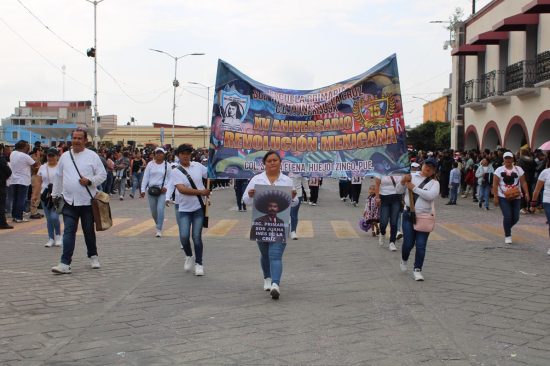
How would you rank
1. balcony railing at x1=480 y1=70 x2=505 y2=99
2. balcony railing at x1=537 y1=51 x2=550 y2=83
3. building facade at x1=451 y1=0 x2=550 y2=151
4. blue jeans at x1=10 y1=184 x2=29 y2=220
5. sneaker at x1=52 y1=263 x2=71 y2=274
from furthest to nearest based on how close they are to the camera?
balcony railing at x1=480 y1=70 x2=505 y2=99 → building facade at x1=451 y1=0 x2=550 y2=151 → balcony railing at x1=537 y1=51 x2=550 y2=83 → blue jeans at x1=10 y1=184 x2=29 y2=220 → sneaker at x1=52 y1=263 x2=71 y2=274

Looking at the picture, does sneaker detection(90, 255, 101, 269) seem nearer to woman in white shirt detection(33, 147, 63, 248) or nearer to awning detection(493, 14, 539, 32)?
woman in white shirt detection(33, 147, 63, 248)

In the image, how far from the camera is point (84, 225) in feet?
29.5

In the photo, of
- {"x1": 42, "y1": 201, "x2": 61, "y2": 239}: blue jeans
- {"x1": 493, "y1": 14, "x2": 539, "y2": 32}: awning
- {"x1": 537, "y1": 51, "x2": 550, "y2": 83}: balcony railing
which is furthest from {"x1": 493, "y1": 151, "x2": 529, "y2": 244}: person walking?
{"x1": 493, "y1": 14, "x2": 539, "y2": 32}: awning

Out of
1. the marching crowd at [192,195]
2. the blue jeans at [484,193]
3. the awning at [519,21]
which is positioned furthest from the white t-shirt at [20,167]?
the awning at [519,21]

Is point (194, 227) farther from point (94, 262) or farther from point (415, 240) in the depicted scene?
point (415, 240)

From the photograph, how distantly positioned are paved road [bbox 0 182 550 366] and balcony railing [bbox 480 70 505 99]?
1848 cm

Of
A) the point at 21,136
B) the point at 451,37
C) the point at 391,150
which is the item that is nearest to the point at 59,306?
the point at 391,150

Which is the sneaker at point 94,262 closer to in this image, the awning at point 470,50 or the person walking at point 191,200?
the person walking at point 191,200

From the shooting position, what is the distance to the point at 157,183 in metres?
12.6

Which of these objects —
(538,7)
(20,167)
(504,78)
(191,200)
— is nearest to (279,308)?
(191,200)

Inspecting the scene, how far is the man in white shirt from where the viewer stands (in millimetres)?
8742

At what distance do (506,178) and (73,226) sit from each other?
7858 mm

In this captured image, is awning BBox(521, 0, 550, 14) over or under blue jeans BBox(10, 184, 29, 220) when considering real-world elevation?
over

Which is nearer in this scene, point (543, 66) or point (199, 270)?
point (199, 270)
